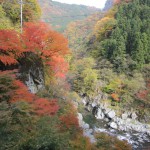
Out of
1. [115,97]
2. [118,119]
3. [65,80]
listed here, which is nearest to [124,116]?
[118,119]

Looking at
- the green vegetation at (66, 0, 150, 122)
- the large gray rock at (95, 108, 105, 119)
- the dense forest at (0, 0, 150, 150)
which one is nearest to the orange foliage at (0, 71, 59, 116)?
the dense forest at (0, 0, 150, 150)

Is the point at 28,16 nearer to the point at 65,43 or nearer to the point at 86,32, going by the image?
the point at 65,43

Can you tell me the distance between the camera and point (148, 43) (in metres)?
37.6

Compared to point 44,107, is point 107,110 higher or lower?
lower

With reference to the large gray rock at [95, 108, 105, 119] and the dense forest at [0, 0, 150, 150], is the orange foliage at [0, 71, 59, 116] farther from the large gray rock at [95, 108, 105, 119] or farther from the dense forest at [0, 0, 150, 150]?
the large gray rock at [95, 108, 105, 119]

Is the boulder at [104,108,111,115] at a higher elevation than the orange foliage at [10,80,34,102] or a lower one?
lower

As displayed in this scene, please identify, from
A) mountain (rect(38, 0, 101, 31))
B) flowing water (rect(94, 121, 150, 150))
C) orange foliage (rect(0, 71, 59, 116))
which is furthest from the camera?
mountain (rect(38, 0, 101, 31))

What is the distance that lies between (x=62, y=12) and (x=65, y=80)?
79114 millimetres

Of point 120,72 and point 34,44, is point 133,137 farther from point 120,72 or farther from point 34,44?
point 34,44

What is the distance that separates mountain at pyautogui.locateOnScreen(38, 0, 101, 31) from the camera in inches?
3534

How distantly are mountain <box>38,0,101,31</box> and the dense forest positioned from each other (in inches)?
1650

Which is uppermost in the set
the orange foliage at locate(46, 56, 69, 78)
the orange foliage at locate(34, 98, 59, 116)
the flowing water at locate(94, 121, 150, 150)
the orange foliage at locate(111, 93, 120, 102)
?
the orange foliage at locate(46, 56, 69, 78)

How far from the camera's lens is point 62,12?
350ft

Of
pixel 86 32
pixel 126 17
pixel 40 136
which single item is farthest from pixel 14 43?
pixel 86 32
